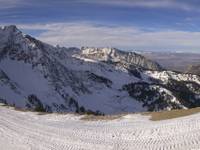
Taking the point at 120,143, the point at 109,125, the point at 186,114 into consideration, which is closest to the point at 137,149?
the point at 120,143

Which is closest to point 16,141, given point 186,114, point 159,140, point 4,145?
point 4,145

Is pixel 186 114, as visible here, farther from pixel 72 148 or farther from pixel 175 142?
pixel 72 148

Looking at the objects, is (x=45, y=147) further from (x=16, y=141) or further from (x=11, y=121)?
(x=11, y=121)

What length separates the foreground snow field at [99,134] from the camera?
30766mm

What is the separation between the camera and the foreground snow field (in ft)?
101

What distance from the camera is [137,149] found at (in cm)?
2970

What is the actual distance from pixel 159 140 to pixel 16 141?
419 inches

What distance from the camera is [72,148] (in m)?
30.6

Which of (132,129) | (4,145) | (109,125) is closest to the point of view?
(4,145)

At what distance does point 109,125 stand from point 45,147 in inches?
469

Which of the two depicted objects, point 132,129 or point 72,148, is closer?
point 72,148

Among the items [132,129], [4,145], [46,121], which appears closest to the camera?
[4,145]

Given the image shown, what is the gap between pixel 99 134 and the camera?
3606 centimetres

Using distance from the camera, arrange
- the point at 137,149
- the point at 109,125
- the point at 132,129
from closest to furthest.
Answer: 1. the point at 137,149
2. the point at 132,129
3. the point at 109,125
